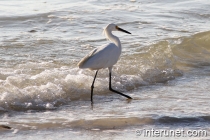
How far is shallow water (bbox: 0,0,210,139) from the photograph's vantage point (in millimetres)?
6359

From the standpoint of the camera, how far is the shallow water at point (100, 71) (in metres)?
6.36

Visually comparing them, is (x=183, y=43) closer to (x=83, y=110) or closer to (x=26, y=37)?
(x=26, y=37)

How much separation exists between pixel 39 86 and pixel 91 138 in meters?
2.17

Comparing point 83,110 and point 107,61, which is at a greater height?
point 107,61

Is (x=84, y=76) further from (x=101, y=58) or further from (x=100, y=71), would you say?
(x=101, y=58)

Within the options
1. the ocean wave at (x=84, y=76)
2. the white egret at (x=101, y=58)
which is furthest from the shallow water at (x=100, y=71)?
the white egret at (x=101, y=58)

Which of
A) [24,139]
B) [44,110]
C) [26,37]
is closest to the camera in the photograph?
[24,139]

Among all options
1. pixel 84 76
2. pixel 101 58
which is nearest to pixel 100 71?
pixel 84 76

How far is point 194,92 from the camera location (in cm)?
793

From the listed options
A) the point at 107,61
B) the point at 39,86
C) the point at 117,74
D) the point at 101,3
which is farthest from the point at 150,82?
the point at 101,3

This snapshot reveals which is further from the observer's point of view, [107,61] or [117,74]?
[117,74]

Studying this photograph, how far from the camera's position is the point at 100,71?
897 centimetres

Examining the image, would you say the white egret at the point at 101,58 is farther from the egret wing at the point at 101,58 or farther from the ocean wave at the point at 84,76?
the ocean wave at the point at 84,76

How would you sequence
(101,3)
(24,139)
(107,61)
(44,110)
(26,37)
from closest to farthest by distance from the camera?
(24,139) < (44,110) < (107,61) < (26,37) < (101,3)
